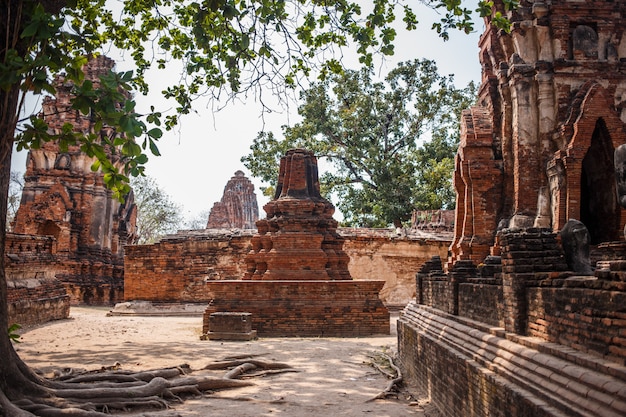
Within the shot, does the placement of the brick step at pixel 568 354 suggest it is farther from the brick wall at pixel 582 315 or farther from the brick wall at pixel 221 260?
the brick wall at pixel 221 260

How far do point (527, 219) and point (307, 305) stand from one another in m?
4.54

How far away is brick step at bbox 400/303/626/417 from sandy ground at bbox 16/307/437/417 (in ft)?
4.39

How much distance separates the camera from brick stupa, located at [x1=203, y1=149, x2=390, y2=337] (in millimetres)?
11945

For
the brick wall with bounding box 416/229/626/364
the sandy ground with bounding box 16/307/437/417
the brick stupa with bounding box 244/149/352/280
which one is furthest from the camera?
the brick stupa with bounding box 244/149/352/280

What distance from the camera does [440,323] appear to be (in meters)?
6.81

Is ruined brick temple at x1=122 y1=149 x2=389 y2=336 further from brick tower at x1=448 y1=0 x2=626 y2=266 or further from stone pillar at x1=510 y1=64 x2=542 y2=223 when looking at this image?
stone pillar at x1=510 y1=64 x2=542 y2=223

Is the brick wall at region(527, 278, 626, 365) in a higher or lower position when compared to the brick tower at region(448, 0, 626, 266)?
lower

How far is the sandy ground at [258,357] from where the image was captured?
6004mm

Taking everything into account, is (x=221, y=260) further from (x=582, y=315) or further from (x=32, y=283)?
(x=582, y=315)

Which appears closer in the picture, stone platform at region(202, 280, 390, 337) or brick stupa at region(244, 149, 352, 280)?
stone platform at region(202, 280, 390, 337)

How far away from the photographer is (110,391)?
18.9 feet

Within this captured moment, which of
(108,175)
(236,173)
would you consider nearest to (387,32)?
(108,175)

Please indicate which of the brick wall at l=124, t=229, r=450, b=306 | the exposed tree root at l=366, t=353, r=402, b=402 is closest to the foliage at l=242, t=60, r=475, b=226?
the brick wall at l=124, t=229, r=450, b=306

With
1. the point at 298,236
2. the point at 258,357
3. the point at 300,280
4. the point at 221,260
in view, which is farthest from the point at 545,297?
the point at 221,260
